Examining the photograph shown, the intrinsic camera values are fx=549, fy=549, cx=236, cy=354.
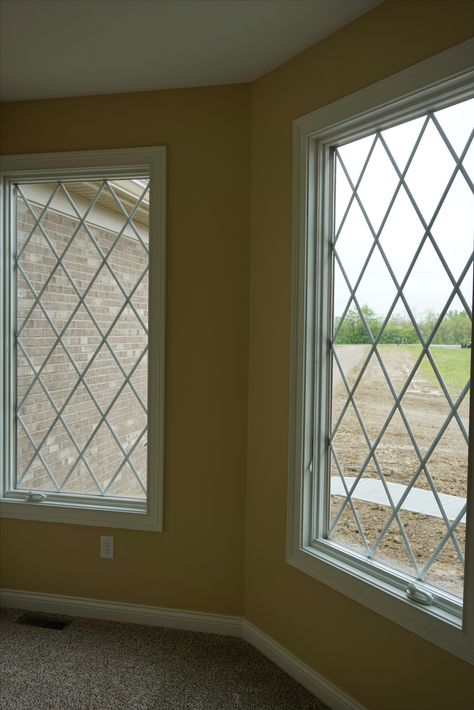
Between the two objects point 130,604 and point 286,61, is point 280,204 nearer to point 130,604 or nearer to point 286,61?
point 286,61

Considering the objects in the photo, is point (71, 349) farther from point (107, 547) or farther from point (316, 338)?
point (316, 338)

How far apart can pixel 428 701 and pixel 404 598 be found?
0.30m

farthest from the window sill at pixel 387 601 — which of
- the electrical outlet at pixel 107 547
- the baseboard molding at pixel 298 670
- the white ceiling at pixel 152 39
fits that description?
the white ceiling at pixel 152 39

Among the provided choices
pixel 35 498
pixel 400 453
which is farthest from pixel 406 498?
pixel 35 498

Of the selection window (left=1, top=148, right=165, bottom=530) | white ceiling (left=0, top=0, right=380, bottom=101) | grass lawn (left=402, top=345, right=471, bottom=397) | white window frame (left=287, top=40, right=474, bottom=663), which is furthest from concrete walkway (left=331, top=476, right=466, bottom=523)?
white ceiling (left=0, top=0, right=380, bottom=101)

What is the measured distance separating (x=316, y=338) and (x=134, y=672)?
1.58 m

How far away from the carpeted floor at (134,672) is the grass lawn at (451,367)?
4.35 feet

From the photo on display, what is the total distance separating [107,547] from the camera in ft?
8.93

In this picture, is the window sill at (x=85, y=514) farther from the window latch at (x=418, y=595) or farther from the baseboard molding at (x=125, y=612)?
the window latch at (x=418, y=595)

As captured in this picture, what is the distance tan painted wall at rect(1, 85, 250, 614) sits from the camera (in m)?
2.54

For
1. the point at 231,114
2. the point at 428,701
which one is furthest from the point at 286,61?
the point at 428,701

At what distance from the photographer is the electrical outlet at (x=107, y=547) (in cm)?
272

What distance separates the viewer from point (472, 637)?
155cm

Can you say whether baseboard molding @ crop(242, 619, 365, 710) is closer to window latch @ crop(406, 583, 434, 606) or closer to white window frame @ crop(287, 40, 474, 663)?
white window frame @ crop(287, 40, 474, 663)
